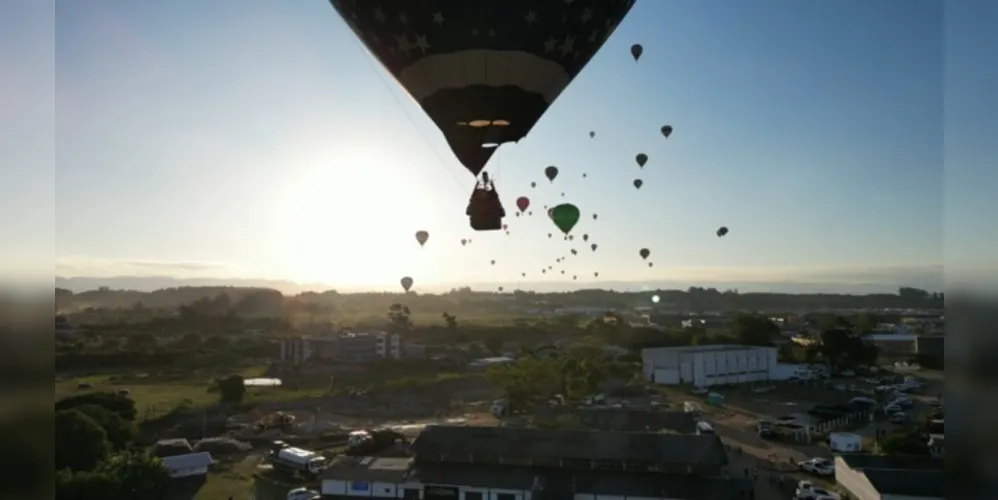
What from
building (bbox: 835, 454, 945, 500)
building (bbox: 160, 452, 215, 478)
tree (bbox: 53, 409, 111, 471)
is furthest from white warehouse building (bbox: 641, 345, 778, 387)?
tree (bbox: 53, 409, 111, 471)

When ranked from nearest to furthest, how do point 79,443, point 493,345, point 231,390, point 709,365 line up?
point 79,443, point 231,390, point 709,365, point 493,345

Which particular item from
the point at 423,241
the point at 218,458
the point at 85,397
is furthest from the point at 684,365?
the point at 85,397

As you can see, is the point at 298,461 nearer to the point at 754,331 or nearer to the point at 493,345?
the point at 493,345

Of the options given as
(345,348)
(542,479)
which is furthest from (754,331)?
(542,479)

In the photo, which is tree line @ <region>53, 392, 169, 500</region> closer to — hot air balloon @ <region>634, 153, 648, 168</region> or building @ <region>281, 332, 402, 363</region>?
hot air balloon @ <region>634, 153, 648, 168</region>

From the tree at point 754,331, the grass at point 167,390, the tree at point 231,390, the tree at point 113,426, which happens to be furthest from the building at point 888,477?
the tree at point 754,331

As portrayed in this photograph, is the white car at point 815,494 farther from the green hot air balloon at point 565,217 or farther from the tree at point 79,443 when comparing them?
the tree at point 79,443
